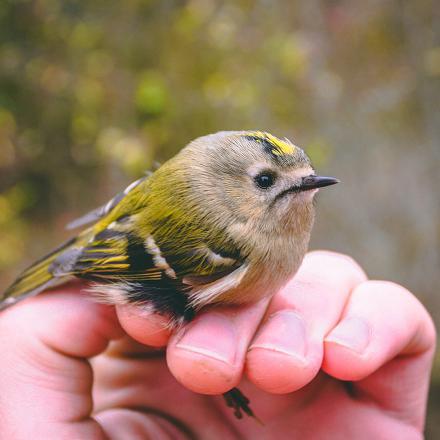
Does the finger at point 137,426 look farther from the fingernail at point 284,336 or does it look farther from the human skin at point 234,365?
the fingernail at point 284,336

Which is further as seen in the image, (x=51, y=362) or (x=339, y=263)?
(x=339, y=263)

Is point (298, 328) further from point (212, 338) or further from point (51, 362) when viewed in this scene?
point (51, 362)

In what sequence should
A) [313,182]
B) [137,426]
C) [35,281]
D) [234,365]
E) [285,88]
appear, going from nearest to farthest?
1. [234,365]
2. [313,182]
3. [137,426]
4. [35,281]
5. [285,88]

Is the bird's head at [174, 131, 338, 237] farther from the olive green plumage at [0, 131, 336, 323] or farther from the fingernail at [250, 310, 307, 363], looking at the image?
A: the fingernail at [250, 310, 307, 363]

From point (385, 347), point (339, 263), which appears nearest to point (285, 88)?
point (339, 263)

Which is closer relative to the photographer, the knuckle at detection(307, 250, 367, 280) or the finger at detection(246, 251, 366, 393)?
the finger at detection(246, 251, 366, 393)

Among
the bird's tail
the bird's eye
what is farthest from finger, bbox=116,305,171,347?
the bird's eye
